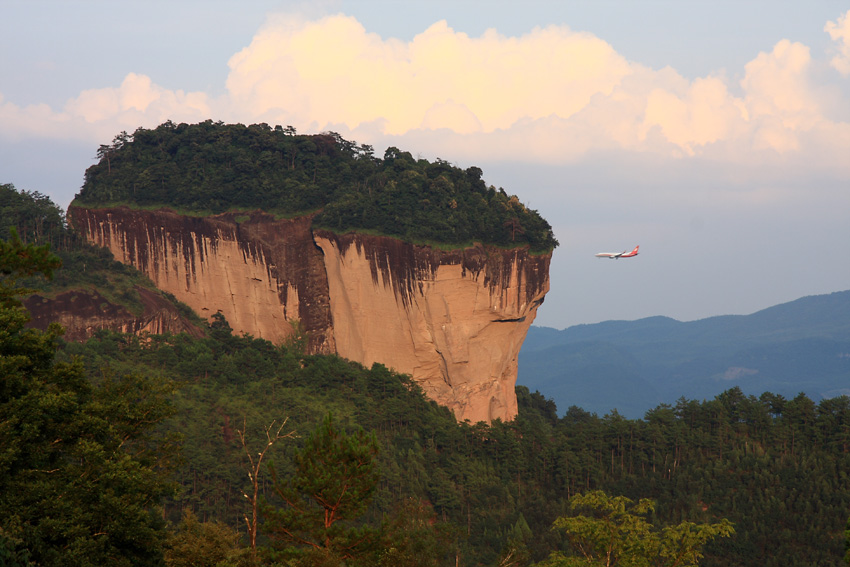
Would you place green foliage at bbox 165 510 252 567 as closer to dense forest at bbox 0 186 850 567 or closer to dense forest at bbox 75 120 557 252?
dense forest at bbox 0 186 850 567

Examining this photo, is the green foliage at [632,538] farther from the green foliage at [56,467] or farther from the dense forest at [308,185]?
the dense forest at [308,185]

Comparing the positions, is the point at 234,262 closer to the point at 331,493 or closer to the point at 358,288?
the point at 358,288

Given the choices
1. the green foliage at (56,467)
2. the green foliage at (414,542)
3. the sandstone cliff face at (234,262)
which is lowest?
the green foliage at (414,542)

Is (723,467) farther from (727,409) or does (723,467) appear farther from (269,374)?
(269,374)

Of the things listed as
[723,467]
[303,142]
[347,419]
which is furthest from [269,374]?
[723,467]

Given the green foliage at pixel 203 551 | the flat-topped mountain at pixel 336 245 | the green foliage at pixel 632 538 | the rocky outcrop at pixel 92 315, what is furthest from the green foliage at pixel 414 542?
the rocky outcrop at pixel 92 315

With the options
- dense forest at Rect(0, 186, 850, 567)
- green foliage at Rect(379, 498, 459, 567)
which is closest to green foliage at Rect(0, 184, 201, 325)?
dense forest at Rect(0, 186, 850, 567)
